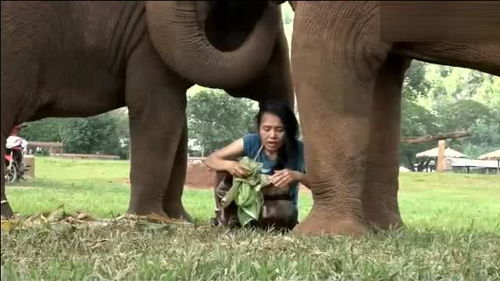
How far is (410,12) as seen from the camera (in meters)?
0.56

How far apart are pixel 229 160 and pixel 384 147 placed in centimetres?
44

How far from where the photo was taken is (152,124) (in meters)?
1.98

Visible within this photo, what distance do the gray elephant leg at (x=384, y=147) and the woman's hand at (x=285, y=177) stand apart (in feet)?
0.93

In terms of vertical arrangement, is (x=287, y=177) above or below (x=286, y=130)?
below

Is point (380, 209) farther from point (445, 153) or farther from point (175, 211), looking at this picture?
point (445, 153)

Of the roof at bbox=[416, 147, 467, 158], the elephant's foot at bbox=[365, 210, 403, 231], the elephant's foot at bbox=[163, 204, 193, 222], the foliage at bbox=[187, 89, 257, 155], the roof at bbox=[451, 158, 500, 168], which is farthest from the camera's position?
the roof at bbox=[416, 147, 467, 158]

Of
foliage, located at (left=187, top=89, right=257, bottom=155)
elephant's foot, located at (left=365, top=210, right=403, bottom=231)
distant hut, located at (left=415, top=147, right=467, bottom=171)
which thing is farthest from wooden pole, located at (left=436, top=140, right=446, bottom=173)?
foliage, located at (left=187, top=89, right=257, bottom=155)

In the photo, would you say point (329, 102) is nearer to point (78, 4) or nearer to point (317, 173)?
point (317, 173)

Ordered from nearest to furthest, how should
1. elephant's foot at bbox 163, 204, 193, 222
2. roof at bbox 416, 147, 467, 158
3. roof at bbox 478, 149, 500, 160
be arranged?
elephant's foot at bbox 163, 204, 193, 222, roof at bbox 478, 149, 500, 160, roof at bbox 416, 147, 467, 158

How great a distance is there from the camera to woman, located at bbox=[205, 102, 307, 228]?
1.81 m

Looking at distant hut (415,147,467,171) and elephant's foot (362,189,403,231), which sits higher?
distant hut (415,147,467,171)

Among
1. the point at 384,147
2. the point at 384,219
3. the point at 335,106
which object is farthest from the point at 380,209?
the point at 335,106

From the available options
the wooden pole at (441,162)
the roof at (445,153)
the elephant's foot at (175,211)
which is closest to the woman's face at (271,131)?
the elephant's foot at (175,211)

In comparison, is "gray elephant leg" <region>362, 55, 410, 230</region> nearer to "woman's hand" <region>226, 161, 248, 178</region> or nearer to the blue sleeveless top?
the blue sleeveless top
